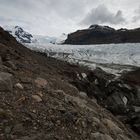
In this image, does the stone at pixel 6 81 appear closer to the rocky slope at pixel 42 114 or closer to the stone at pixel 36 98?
the rocky slope at pixel 42 114

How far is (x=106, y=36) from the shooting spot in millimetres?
82188

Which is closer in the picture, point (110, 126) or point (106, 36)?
point (110, 126)

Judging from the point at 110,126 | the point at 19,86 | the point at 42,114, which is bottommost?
the point at 110,126

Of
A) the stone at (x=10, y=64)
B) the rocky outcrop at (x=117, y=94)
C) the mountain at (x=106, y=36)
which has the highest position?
the mountain at (x=106, y=36)

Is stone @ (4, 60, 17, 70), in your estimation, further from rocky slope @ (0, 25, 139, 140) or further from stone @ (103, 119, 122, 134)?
stone @ (103, 119, 122, 134)

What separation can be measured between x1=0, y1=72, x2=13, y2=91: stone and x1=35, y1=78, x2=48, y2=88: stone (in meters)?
0.79

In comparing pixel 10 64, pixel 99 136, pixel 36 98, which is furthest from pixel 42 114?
pixel 10 64

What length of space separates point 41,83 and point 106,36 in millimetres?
74966

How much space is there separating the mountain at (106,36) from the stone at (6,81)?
67.9m

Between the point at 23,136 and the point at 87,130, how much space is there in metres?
1.59

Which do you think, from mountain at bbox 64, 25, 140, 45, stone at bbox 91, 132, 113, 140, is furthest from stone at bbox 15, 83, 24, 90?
mountain at bbox 64, 25, 140, 45

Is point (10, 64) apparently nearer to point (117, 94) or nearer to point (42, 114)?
point (42, 114)

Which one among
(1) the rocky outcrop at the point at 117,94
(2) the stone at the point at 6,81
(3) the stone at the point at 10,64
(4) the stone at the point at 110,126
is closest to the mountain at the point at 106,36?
(1) the rocky outcrop at the point at 117,94

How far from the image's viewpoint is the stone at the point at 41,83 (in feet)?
26.9
